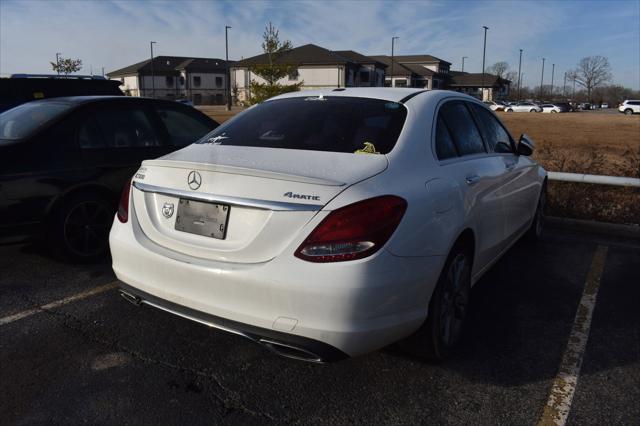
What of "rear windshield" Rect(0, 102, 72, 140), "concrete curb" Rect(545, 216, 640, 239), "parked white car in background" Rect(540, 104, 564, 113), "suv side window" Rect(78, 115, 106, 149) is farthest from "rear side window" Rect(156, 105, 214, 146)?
"parked white car in background" Rect(540, 104, 564, 113)

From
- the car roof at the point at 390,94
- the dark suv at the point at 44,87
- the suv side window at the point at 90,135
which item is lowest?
the suv side window at the point at 90,135

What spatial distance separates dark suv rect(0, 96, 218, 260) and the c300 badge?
211 cm

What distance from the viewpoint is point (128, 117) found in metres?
5.27

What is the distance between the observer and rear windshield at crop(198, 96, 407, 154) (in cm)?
301

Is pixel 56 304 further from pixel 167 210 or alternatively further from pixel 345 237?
pixel 345 237

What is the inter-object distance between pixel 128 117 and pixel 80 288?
6.10ft

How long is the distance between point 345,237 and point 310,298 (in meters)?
0.31

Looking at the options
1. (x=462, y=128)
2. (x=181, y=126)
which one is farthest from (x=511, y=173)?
(x=181, y=126)

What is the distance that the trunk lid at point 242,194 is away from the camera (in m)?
2.44

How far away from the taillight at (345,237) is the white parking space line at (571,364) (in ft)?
4.02

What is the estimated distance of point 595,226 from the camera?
20.9ft

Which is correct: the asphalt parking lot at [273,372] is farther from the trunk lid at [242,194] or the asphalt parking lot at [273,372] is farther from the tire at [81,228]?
the trunk lid at [242,194]

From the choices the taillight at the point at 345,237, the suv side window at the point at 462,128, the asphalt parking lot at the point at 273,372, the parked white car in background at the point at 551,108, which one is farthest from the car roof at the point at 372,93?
the parked white car in background at the point at 551,108

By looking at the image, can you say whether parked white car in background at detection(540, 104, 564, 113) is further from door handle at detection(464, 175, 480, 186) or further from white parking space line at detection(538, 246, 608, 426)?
door handle at detection(464, 175, 480, 186)
